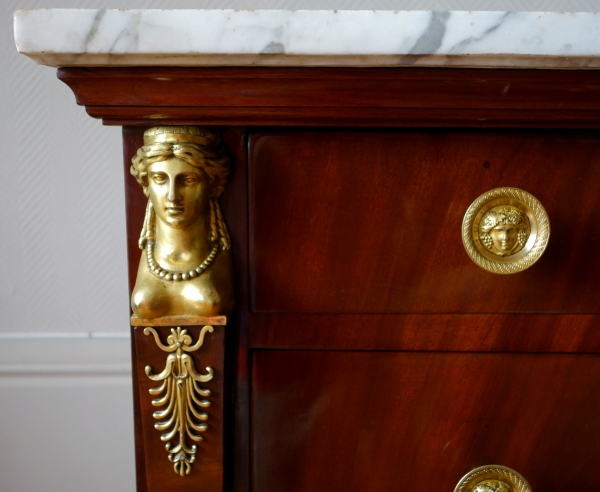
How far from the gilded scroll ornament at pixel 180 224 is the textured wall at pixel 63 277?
1.33ft

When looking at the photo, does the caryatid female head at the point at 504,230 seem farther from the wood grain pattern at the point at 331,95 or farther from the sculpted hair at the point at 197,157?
the sculpted hair at the point at 197,157

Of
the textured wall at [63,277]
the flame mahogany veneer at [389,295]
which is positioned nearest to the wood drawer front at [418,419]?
the flame mahogany veneer at [389,295]

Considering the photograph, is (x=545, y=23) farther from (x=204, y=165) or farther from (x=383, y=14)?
(x=204, y=165)

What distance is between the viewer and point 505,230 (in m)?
0.29

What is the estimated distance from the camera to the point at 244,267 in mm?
314

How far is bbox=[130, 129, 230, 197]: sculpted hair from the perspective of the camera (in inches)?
11.0

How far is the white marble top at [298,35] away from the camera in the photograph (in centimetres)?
24

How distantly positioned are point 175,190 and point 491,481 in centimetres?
26

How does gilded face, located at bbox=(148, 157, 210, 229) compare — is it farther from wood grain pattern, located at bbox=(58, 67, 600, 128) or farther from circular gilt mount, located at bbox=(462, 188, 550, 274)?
circular gilt mount, located at bbox=(462, 188, 550, 274)

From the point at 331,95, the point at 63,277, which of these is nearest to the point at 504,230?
the point at 331,95

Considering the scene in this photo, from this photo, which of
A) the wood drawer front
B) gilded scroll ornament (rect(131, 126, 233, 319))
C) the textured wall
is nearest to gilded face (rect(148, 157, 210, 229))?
gilded scroll ornament (rect(131, 126, 233, 319))

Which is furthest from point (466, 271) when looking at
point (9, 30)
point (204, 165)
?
point (9, 30)

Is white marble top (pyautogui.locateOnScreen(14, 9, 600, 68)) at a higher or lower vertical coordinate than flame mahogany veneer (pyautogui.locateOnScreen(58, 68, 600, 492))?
higher

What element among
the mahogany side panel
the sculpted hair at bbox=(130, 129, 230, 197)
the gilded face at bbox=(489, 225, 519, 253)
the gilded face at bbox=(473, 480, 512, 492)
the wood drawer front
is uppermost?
the sculpted hair at bbox=(130, 129, 230, 197)
